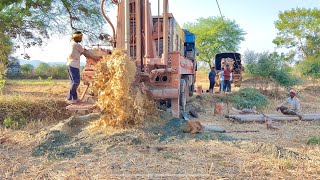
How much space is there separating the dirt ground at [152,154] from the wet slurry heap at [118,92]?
0.24m

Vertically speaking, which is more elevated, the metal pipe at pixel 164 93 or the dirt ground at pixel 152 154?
the metal pipe at pixel 164 93

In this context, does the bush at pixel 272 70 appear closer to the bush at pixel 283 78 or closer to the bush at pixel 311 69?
the bush at pixel 283 78

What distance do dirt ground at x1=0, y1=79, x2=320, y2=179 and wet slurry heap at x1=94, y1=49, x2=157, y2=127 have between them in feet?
0.79

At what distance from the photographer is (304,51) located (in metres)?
38.1

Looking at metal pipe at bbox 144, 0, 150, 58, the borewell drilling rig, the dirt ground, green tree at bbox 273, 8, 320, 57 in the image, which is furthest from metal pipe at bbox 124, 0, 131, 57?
green tree at bbox 273, 8, 320, 57

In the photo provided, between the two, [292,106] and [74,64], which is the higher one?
[74,64]

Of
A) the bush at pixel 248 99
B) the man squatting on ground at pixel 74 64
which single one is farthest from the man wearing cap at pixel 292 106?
the man squatting on ground at pixel 74 64

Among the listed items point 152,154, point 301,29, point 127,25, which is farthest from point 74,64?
point 301,29

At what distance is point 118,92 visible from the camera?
6871 millimetres

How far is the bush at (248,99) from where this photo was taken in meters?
13.6

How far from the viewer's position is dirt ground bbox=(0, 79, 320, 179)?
15.5ft

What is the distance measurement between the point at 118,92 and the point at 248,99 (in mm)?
8730

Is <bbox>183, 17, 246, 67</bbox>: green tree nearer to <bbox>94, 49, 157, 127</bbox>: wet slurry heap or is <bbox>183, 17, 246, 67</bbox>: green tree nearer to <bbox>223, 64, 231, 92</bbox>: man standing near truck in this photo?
<bbox>223, 64, 231, 92</bbox>: man standing near truck

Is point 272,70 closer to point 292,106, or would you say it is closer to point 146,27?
point 292,106
